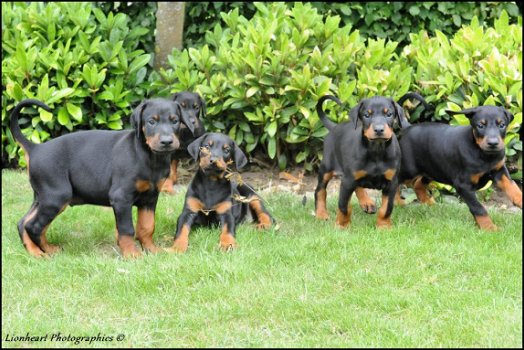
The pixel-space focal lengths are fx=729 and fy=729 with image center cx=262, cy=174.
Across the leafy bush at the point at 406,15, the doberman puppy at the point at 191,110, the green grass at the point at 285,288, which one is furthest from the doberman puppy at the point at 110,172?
the leafy bush at the point at 406,15

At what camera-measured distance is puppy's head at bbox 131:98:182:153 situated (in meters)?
5.69

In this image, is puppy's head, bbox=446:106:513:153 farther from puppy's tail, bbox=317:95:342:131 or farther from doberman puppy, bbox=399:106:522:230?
puppy's tail, bbox=317:95:342:131

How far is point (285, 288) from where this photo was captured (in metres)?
5.13

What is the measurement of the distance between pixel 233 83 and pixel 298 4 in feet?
4.43

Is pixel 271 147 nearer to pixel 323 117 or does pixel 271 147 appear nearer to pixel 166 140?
pixel 323 117

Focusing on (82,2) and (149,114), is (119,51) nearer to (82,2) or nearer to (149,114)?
(82,2)

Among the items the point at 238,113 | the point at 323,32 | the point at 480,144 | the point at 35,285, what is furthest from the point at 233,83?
the point at 35,285

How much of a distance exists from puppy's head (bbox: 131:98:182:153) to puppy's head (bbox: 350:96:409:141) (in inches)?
63.9

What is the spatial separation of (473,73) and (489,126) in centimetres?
176

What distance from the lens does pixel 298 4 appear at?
880 cm

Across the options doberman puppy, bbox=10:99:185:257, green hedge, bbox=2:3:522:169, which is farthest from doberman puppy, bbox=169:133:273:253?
green hedge, bbox=2:3:522:169

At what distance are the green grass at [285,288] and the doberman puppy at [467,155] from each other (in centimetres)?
34

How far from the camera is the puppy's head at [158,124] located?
18.7ft

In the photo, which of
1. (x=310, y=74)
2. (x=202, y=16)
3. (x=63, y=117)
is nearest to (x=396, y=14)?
(x=310, y=74)
